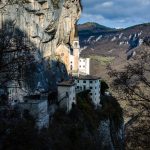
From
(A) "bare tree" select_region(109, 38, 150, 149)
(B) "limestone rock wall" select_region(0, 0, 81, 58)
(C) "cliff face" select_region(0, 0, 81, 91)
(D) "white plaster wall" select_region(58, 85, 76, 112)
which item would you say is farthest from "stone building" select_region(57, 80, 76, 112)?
(A) "bare tree" select_region(109, 38, 150, 149)

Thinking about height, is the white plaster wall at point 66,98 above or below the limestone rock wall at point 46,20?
below

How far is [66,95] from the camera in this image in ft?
165

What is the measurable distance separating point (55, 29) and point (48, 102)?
13254mm

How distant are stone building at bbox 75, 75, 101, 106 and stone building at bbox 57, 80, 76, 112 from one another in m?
7.64

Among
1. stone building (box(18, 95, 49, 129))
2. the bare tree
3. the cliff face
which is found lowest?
stone building (box(18, 95, 49, 129))

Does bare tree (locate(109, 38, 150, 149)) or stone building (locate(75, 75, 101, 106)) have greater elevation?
bare tree (locate(109, 38, 150, 149))

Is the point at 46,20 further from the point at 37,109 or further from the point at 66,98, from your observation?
the point at 37,109

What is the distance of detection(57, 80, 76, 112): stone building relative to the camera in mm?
50094

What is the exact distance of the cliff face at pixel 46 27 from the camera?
2033 inches

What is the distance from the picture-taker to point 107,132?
56.0 meters

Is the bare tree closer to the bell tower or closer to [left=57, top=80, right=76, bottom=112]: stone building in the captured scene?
[left=57, top=80, right=76, bottom=112]: stone building

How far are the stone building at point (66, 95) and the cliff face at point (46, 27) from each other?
2809mm

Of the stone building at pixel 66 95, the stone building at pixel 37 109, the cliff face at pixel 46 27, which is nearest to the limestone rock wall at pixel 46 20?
the cliff face at pixel 46 27

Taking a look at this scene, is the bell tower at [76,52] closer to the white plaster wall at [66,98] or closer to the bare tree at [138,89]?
the white plaster wall at [66,98]
